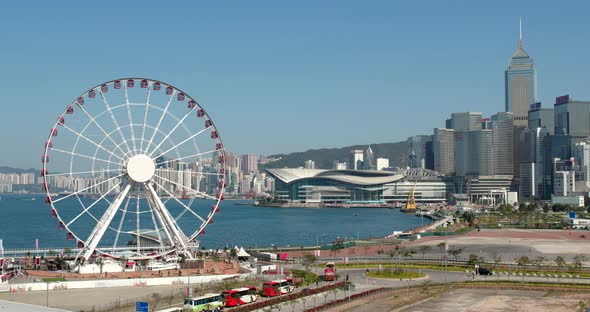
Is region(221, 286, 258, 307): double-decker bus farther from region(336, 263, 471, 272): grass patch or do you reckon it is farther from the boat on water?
the boat on water

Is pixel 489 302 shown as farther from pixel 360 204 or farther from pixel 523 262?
pixel 360 204

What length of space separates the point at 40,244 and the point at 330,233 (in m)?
36.5

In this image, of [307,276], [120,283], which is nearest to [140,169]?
[120,283]

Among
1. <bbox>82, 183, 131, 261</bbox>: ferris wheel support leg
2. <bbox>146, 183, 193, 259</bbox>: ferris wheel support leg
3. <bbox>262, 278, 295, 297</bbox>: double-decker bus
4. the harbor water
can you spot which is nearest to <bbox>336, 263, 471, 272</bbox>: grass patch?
<bbox>146, 183, 193, 259</bbox>: ferris wheel support leg

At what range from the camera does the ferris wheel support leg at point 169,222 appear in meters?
47.4

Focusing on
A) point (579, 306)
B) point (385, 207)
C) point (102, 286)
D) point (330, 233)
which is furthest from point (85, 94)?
point (385, 207)

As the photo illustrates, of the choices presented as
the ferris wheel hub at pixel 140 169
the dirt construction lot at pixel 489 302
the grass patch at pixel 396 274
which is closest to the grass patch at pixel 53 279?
the ferris wheel hub at pixel 140 169

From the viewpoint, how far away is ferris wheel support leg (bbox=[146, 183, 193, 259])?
47.4m

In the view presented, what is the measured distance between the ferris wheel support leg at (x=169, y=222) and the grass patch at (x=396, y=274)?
11.3 metres

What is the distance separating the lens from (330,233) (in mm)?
102125

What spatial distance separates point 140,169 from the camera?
46594 mm

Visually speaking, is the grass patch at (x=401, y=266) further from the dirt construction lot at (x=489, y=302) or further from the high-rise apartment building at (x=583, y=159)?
the high-rise apartment building at (x=583, y=159)

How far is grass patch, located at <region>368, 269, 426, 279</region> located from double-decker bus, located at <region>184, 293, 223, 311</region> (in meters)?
14.8

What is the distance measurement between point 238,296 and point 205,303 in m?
2.23
